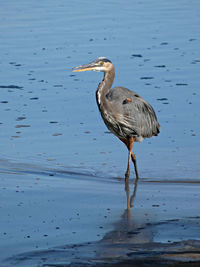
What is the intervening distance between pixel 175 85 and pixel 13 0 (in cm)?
986

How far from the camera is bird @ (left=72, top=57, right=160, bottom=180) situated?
9523mm

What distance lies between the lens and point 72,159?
32.8 feet

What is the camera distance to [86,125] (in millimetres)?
11445

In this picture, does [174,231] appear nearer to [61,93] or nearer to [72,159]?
[72,159]

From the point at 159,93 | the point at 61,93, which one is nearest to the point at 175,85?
the point at 159,93

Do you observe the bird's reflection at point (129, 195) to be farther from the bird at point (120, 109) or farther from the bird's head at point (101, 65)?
the bird's head at point (101, 65)

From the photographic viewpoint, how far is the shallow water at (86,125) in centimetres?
761

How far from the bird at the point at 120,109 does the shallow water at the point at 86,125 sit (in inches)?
17.4

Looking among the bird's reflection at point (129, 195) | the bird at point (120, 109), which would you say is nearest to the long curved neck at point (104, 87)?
the bird at point (120, 109)

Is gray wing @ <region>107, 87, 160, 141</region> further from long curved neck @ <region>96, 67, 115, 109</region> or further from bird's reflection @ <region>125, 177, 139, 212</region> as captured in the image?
bird's reflection @ <region>125, 177, 139, 212</region>

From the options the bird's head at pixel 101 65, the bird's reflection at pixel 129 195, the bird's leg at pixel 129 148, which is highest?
the bird's head at pixel 101 65

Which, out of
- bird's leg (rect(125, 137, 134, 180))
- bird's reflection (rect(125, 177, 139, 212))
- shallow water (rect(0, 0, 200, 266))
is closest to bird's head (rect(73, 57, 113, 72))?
bird's leg (rect(125, 137, 134, 180))

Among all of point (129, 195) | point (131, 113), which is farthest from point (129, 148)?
point (129, 195)

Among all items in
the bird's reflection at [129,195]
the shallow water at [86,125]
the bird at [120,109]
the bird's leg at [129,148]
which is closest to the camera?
the shallow water at [86,125]
